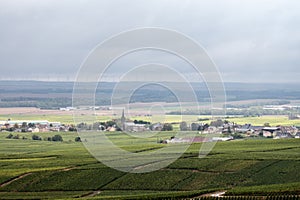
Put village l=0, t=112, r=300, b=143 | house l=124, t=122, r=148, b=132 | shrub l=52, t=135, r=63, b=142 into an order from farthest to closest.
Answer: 1. shrub l=52, t=135, r=63, b=142
2. village l=0, t=112, r=300, b=143
3. house l=124, t=122, r=148, b=132

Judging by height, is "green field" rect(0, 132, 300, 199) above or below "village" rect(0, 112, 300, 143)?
below

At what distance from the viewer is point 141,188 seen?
4366cm

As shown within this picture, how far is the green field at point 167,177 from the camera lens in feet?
136

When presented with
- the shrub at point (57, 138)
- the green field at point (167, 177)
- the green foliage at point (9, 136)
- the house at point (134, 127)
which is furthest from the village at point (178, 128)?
the green foliage at point (9, 136)

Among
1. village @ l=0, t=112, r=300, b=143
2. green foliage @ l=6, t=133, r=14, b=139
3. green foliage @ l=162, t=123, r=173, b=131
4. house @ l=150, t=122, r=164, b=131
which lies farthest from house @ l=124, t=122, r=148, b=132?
green foliage @ l=6, t=133, r=14, b=139

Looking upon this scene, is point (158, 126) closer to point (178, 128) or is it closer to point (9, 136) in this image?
point (178, 128)

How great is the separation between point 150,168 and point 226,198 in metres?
13.5

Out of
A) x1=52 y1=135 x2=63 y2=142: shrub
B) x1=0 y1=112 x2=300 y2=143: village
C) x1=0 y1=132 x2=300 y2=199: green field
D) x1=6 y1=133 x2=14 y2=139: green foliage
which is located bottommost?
x1=0 y1=132 x2=300 y2=199: green field

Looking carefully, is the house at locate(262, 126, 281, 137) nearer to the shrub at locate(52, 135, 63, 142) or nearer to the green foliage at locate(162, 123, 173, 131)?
the green foliage at locate(162, 123, 173, 131)

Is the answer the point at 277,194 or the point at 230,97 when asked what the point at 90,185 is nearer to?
the point at 277,194

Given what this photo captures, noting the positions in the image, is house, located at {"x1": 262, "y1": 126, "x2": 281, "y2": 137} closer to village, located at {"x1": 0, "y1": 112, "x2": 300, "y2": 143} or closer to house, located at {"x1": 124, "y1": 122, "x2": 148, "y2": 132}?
village, located at {"x1": 0, "y1": 112, "x2": 300, "y2": 143}

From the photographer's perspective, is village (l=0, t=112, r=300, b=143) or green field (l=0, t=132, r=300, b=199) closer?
green field (l=0, t=132, r=300, b=199)

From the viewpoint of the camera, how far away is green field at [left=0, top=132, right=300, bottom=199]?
41344 millimetres

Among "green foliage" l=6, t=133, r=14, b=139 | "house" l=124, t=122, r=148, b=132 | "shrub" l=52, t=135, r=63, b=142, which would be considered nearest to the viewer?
"house" l=124, t=122, r=148, b=132
